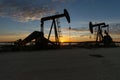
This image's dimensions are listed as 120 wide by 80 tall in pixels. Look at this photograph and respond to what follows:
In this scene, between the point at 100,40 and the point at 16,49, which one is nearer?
the point at 16,49

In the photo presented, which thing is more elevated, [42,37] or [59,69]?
[42,37]

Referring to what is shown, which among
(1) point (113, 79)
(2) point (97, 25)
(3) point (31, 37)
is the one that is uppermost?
(2) point (97, 25)

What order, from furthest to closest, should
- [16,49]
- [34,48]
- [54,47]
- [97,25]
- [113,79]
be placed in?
[97,25] < [54,47] < [34,48] < [16,49] < [113,79]

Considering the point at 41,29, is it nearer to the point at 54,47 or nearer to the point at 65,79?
the point at 54,47

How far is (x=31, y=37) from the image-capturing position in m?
26.6

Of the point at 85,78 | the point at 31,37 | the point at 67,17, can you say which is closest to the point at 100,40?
the point at 67,17

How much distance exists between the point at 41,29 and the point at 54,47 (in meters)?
3.65

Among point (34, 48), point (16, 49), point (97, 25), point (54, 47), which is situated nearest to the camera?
point (16, 49)

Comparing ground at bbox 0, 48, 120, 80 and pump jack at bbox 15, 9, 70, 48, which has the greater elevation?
pump jack at bbox 15, 9, 70, 48

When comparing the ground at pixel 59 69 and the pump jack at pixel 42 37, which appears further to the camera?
the pump jack at pixel 42 37

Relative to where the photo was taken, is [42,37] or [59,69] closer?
[59,69]

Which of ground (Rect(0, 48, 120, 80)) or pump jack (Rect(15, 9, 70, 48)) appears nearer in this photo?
ground (Rect(0, 48, 120, 80))

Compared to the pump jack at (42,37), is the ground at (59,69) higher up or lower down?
lower down

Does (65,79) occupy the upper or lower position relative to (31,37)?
lower
